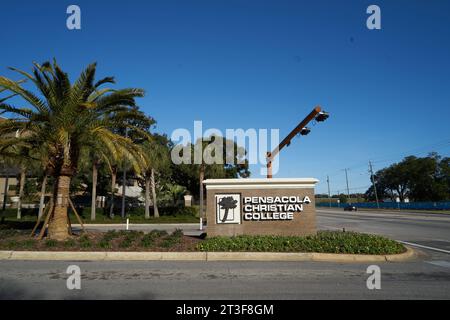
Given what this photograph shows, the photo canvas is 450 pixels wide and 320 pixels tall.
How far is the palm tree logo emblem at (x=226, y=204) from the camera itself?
13355mm

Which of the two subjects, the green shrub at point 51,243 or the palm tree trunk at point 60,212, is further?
the palm tree trunk at point 60,212

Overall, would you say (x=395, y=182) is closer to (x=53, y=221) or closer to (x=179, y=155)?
(x=179, y=155)

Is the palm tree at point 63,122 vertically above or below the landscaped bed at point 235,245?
above

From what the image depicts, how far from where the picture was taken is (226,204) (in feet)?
44.0

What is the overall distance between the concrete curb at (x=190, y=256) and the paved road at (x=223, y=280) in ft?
1.98

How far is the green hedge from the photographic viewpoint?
1107 centimetres

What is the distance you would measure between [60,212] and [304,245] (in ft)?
30.9

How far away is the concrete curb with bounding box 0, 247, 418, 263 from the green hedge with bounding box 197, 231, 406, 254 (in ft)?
1.65

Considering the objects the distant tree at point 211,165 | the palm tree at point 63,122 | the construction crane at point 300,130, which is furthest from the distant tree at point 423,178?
the palm tree at point 63,122

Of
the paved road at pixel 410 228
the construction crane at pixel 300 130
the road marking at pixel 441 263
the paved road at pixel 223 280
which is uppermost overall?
the construction crane at pixel 300 130

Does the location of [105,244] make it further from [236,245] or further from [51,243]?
[236,245]

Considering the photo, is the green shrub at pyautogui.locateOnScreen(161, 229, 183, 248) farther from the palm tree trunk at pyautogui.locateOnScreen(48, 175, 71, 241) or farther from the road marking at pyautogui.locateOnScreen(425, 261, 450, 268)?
the road marking at pyautogui.locateOnScreen(425, 261, 450, 268)

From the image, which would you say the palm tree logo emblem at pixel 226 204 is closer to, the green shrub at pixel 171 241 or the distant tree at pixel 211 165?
the green shrub at pixel 171 241
